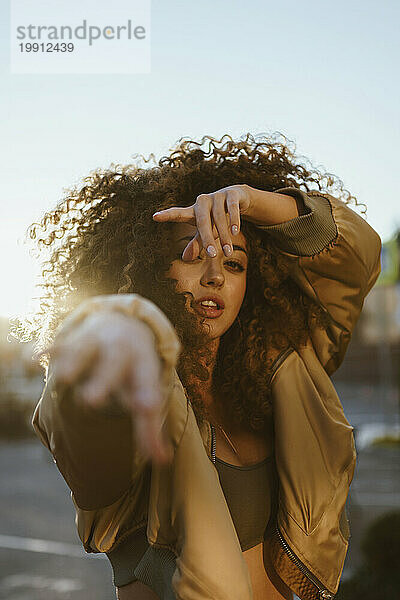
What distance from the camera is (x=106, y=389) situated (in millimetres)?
609

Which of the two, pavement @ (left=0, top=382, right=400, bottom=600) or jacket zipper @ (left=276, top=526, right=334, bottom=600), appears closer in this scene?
jacket zipper @ (left=276, top=526, right=334, bottom=600)

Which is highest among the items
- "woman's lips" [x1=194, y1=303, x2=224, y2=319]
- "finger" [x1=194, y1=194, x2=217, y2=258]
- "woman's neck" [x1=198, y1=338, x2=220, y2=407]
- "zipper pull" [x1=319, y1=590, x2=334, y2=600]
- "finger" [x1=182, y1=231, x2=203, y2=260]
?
"finger" [x1=194, y1=194, x2=217, y2=258]

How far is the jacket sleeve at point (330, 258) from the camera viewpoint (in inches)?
47.9

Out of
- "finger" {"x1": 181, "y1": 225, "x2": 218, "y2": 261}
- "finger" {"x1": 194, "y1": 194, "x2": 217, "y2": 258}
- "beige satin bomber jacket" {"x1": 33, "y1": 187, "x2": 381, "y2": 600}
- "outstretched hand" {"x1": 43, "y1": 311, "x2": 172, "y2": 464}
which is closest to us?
"outstretched hand" {"x1": 43, "y1": 311, "x2": 172, "y2": 464}

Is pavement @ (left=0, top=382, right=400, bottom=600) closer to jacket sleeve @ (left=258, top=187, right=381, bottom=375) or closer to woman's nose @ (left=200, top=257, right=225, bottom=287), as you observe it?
jacket sleeve @ (left=258, top=187, right=381, bottom=375)

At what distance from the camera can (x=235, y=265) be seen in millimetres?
1307

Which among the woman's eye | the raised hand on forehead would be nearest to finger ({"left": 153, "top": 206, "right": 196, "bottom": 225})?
the raised hand on forehead

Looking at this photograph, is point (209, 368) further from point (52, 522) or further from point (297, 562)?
point (52, 522)

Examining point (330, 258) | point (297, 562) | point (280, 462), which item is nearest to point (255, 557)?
point (297, 562)

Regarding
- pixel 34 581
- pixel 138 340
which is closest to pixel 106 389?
pixel 138 340

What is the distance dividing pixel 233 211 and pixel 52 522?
23.7 ft

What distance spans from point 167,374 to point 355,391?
70.5 ft

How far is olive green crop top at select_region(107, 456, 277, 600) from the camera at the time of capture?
114 centimetres

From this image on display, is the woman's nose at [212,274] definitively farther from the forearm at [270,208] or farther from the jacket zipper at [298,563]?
the jacket zipper at [298,563]
